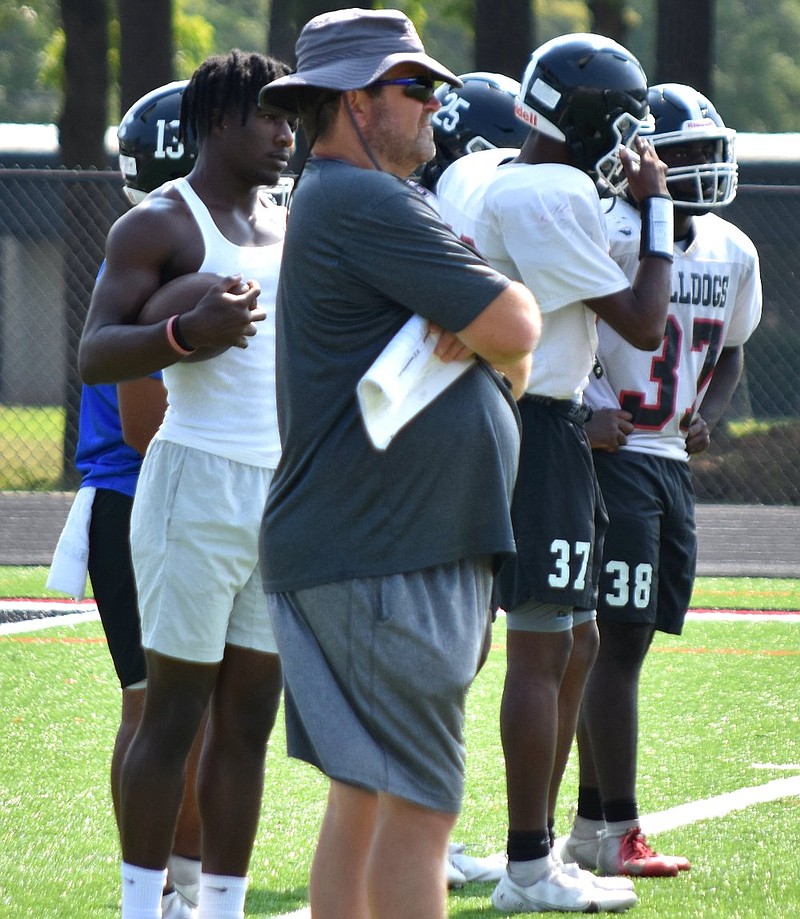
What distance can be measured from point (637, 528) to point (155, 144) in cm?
177

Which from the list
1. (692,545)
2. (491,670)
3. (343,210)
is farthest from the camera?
(491,670)

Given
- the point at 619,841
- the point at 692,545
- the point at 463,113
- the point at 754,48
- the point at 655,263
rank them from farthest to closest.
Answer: the point at 754,48
the point at 463,113
the point at 692,545
the point at 619,841
the point at 655,263

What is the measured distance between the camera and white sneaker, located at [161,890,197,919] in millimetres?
3980

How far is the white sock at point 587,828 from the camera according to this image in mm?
4656

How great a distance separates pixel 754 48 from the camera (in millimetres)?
53688

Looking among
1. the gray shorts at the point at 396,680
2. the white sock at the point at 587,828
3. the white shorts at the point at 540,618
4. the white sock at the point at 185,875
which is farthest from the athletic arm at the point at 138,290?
the white sock at the point at 587,828

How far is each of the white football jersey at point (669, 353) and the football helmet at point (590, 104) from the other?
0.50 meters

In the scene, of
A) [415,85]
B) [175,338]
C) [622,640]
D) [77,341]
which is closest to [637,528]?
[622,640]

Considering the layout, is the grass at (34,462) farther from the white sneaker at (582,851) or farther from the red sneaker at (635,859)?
the red sneaker at (635,859)

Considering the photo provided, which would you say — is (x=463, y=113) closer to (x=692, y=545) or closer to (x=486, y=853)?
(x=692, y=545)

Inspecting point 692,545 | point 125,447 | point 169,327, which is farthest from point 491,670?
point 169,327

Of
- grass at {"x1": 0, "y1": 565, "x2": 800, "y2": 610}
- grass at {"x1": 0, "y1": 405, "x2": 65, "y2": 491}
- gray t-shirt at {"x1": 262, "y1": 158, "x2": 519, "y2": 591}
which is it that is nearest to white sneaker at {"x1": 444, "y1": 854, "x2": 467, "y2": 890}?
gray t-shirt at {"x1": 262, "y1": 158, "x2": 519, "y2": 591}

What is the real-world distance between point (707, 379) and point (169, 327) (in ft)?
6.71

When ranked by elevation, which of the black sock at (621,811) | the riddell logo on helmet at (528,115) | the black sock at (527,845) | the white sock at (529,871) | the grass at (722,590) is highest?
the riddell logo on helmet at (528,115)
